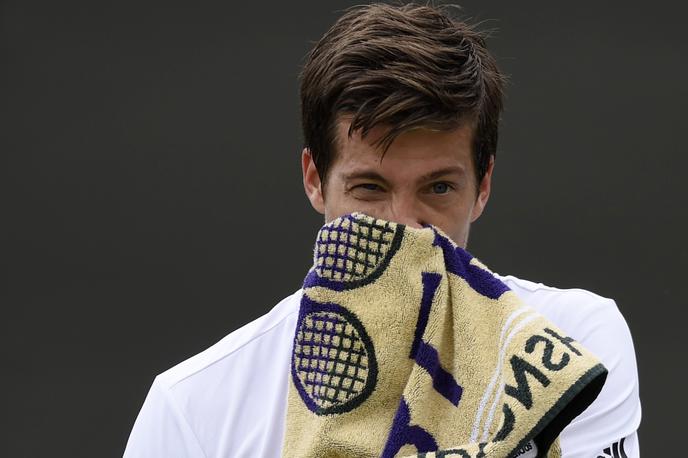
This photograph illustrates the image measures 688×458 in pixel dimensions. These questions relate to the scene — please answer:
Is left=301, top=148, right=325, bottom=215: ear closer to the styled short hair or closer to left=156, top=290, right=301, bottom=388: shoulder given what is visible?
the styled short hair

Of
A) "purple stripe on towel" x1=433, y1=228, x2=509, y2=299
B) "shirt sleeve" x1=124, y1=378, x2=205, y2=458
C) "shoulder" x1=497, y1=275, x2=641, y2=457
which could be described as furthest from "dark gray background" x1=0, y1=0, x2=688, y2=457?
"purple stripe on towel" x1=433, y1=228, x2=509, y2=299

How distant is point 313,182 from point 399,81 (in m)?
0.24

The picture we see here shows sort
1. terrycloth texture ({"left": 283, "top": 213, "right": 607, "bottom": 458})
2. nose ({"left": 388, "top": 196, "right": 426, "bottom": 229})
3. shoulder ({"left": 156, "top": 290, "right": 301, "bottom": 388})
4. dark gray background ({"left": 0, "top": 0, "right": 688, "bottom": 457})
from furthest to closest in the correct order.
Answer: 1. dark gray background ({"left": 0, "top": 0, "right": 688, "bottom": 457})
2. shoulder ({"left": 156, "top": 290, "right": 301, "bottom": 388})
3. nose ({"left": 388, "top": 196, "right": 426, "bottom": 229})
4. terrycloth texture ({"left": 283, "top": 213, "right": 607, "bottom": 458})

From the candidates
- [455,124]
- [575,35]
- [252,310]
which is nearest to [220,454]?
[455,124]

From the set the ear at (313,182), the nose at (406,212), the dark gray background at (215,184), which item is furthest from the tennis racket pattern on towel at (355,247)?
the dark gray background at (215,184)

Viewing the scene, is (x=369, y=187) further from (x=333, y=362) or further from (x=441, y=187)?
(x=333, y=362)

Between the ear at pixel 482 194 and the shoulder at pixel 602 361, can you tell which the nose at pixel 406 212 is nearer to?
the ear at pixel 482 194

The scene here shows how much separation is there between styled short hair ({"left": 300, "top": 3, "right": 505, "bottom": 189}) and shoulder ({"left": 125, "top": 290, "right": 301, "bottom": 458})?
284 mm

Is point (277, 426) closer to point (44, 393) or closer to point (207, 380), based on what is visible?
point (207, 380)

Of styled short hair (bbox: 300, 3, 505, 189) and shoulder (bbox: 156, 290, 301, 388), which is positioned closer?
styled short hair (bbox: 300, 3, 505, 189)

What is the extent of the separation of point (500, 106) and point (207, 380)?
0.59 m

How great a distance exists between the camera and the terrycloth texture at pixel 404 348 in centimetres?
137

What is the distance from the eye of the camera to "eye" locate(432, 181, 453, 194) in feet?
5.25

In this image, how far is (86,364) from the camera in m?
2.97
